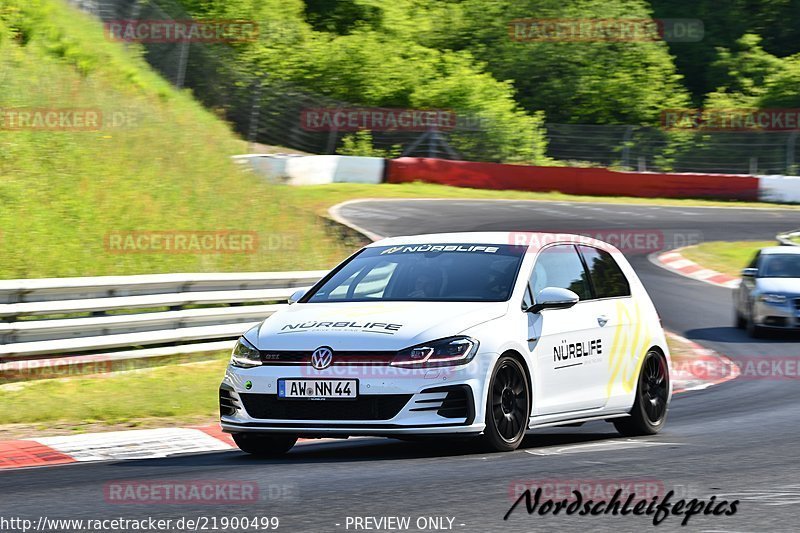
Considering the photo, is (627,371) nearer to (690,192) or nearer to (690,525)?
(690,525)

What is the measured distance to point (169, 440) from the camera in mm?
9414

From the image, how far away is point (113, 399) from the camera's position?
11.1 meters

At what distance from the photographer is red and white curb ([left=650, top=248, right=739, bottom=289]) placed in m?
25.1

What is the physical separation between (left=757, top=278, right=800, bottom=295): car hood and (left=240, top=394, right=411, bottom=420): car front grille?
40.4 ft

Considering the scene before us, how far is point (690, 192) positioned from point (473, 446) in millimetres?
32000

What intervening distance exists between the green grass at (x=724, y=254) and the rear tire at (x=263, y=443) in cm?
1874

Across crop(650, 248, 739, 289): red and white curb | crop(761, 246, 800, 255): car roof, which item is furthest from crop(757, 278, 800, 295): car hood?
crop(650, 248, 739, 289): red and white curb

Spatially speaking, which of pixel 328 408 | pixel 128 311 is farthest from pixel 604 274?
pixel 128 311

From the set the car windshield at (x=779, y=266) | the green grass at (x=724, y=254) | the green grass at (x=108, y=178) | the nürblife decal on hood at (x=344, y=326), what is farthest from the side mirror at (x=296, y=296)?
the green grass at (x=724, y=254)

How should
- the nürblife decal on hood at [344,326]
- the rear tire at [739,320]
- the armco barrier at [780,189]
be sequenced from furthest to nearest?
the armco barrier at [780,189], the rear tire at [739,320], the nürblife decal on hood at [344,326]

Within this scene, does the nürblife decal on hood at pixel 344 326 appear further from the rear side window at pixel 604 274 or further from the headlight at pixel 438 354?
the rear side window at pixel 604 274

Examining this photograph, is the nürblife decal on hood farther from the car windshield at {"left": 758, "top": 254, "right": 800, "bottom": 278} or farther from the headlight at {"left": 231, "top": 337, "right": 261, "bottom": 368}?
the car windshield at {"left": 758, "top": 254, "right": 800, "bottom": 278}

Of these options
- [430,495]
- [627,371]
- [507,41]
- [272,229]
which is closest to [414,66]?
[507,41]

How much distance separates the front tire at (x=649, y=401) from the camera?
9.73 meters
